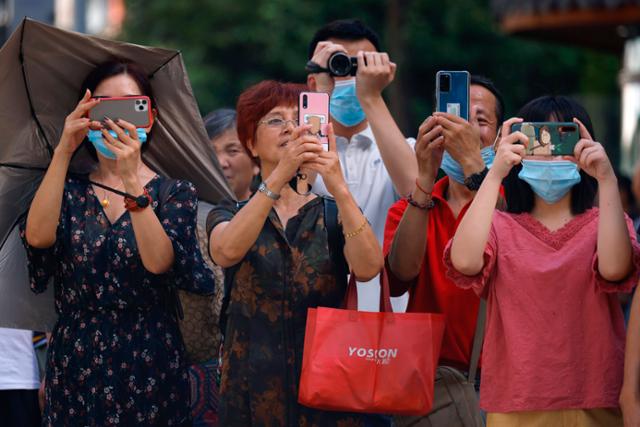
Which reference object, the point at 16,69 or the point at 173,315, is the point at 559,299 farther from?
the point at 16,69

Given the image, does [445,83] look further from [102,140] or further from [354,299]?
[102,140]

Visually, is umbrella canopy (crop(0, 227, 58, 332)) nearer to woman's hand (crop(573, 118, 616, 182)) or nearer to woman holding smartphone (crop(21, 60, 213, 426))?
woman holding smartphone (crop(21, 60, 213, 426))

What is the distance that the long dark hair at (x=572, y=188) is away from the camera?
4.47 meters

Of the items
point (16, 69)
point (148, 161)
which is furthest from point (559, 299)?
point (16, 69)

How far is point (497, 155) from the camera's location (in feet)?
14.1

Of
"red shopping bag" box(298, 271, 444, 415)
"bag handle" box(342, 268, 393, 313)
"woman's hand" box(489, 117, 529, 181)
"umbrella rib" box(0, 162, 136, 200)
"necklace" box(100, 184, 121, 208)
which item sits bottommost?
"red shopping bag" box(298, 271, 444, 415)

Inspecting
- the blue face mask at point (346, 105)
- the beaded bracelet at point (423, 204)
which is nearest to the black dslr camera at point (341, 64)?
the blue face mask at point (346, 105)

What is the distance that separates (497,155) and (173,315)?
1459mm

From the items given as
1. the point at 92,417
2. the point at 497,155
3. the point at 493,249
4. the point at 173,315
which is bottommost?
the point at 92,417

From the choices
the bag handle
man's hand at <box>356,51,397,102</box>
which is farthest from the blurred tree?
the bag handle

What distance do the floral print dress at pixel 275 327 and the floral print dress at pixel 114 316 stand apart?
0.32m

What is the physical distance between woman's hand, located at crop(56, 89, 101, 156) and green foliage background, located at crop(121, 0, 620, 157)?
1259 cm

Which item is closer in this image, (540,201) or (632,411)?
(632,411)

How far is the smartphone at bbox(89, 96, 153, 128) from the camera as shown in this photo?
477 cm
